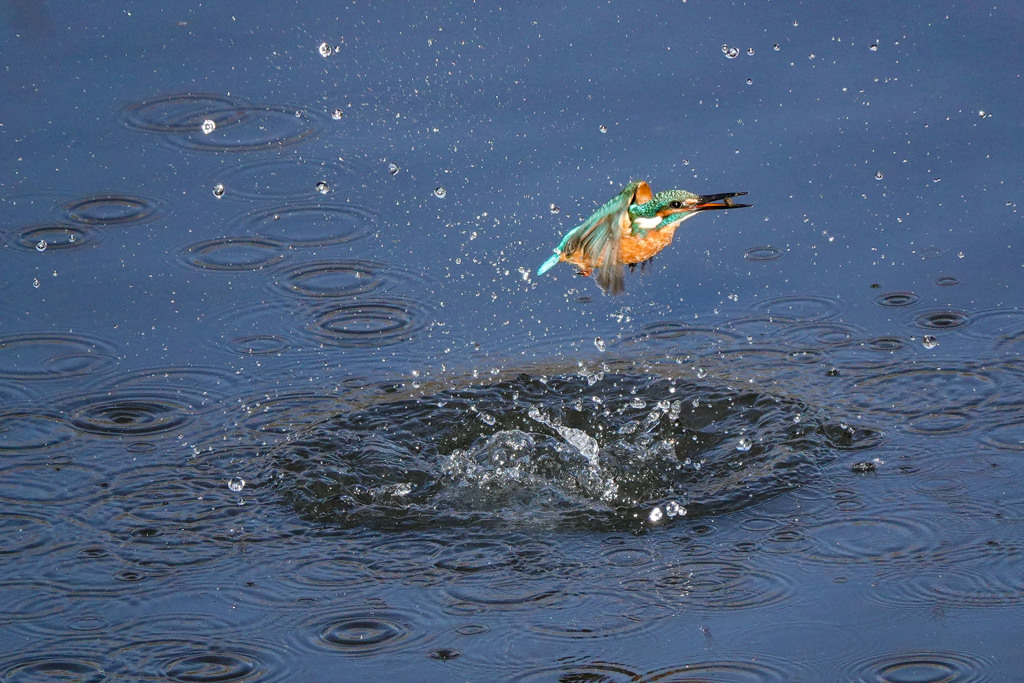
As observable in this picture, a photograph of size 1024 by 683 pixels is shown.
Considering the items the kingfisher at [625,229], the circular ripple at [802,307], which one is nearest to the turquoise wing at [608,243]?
the kingfisher at [625,229]

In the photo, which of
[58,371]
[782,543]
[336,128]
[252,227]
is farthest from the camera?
[336,128]

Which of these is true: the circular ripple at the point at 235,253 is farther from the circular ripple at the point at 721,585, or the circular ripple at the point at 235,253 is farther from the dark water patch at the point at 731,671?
the dark water patch at the point at 731,671

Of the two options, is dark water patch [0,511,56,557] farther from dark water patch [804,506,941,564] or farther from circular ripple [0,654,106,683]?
dark water patch [804,506,941,564]

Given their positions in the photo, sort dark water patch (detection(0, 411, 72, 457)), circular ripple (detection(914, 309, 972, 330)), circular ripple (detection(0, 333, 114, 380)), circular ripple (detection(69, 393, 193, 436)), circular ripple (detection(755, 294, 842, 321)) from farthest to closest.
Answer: circular ripple (detection(755, 294, 842, 321))
circular ripple (detection(914, 309, 972, 330))
circular ripple (detection(0, 333, 114, 380))
circular ripple (detection(69, 393, 193, 436))
dark water patch (detection(0, 411, 72, 457))

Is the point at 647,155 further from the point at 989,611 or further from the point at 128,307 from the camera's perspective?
the point at 989,611

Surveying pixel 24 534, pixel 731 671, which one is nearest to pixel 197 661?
pixel 24 534

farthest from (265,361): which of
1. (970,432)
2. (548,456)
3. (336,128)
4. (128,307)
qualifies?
(970,432)

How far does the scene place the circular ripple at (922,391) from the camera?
4.67 metres

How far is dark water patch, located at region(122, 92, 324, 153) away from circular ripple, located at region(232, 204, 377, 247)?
43cm

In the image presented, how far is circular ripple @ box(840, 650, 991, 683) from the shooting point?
335 centimetres

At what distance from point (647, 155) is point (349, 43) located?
4.98 ft

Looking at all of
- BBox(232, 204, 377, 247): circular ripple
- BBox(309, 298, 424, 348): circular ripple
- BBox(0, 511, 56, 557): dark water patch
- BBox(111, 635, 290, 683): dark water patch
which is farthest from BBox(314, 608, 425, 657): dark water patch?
BBox(232, 204, 377, 247): circular ripple

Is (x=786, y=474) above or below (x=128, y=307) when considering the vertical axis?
below

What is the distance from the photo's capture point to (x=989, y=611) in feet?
11.8
